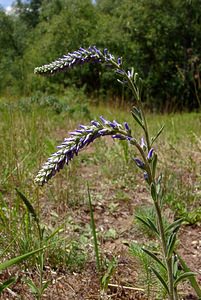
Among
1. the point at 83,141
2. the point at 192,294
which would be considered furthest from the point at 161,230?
the point at 192,294

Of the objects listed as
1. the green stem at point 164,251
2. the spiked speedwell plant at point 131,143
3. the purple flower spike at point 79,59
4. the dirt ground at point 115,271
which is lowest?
the dirt ground at point 115,271

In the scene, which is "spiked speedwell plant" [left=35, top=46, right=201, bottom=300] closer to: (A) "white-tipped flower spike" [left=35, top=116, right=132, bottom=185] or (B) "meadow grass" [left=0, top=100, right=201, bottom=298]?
(A) "white-tipped flower spike" [left=35, top=116, right=132, bottom=185]

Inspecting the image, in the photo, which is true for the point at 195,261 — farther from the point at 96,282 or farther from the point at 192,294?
the point at 96,282

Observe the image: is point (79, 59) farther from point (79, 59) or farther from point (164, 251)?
point (164, 251)

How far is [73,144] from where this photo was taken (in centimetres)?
132

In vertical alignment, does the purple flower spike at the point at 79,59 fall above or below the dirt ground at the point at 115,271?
above

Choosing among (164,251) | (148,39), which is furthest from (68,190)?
(148,39)

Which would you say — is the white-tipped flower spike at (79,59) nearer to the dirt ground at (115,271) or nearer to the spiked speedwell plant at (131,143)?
the spiked speedwell plant at (131,143)

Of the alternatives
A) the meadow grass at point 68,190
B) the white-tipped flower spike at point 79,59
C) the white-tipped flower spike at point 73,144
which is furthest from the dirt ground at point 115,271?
the white-tipped flower spike at point 79,59

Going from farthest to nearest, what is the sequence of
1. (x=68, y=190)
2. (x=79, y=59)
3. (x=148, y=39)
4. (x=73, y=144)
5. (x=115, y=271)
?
1. (x=148, y=39)
2. (x=68, y=190)
3. (x=115, y=271)
4. (x=79, y=59)
5. (x=73, y=144)

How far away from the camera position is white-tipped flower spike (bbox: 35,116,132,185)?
4.29 feet

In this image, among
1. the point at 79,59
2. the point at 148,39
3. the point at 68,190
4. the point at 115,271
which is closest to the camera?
the point at 79,59

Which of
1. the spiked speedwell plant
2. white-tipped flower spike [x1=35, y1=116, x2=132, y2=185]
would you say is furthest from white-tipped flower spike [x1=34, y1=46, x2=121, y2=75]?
white-tipped flower spike [x1=35, y1=116, x2=132, y2=185]

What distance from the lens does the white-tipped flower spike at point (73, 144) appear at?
4.29 feet
